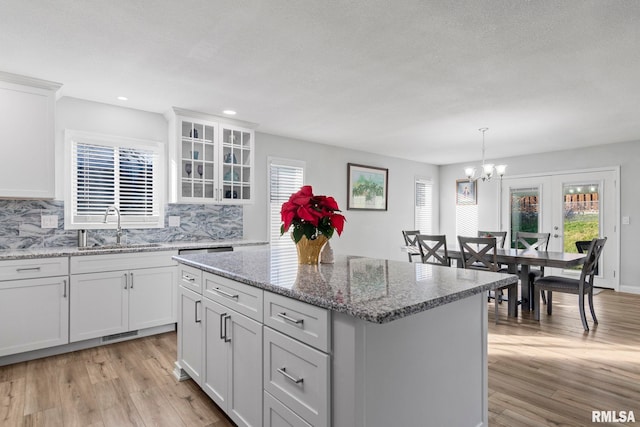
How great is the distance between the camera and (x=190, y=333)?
2.43 meters

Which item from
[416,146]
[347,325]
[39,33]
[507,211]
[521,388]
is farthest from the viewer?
[507,211]

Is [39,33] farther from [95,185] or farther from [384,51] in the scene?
[384,51]

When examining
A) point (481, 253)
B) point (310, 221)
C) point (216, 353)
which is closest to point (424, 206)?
point (481, 253)

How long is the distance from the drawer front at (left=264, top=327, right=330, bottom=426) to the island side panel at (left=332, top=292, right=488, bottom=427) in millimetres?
57

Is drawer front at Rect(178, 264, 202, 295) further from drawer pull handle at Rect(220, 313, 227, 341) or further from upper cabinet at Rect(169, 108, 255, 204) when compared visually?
upper cabinet at Rect(169, 108, 255, 204)

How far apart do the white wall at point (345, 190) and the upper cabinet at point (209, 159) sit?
43 cm

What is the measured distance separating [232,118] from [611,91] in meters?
3.87

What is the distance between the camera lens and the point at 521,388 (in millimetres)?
2473

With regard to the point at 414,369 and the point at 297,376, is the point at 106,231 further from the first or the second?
the point at 414,369

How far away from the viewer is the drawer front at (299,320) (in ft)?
4.36

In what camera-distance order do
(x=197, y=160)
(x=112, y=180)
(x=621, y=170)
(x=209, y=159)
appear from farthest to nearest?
(x=621, y=170) < (x=209, y=159) < (x=197, y=160) < (x=112, y=180)

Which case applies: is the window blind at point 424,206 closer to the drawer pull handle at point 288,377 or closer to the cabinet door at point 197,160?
the cabinet door at point 197,160

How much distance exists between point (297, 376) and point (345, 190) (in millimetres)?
4783

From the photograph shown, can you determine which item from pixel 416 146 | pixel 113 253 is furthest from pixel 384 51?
pixel 416 146
